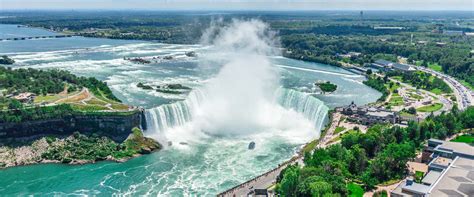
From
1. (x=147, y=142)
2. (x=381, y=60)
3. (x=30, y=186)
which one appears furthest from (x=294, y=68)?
(x=30, y=186)

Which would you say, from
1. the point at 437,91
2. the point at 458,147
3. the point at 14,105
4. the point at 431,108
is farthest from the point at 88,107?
the point at 437,91

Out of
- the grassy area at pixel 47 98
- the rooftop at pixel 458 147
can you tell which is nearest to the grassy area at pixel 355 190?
the rooftop at pixel 458 147

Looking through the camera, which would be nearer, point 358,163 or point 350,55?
point 358,163

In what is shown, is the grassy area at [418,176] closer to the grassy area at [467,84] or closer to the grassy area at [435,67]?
the grassy area at [467,84]

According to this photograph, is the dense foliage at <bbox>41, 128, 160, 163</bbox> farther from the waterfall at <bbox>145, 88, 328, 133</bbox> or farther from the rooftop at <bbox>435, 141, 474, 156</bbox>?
the rooftop at <bbox>435, 141, 474, 156</bbox>

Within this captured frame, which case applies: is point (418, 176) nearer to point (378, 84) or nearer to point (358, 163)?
point (358, 163)

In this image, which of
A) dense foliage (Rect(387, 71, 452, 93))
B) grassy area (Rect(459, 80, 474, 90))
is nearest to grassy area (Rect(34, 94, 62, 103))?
dense foliage (Rect(387, 71, 452, 93))
